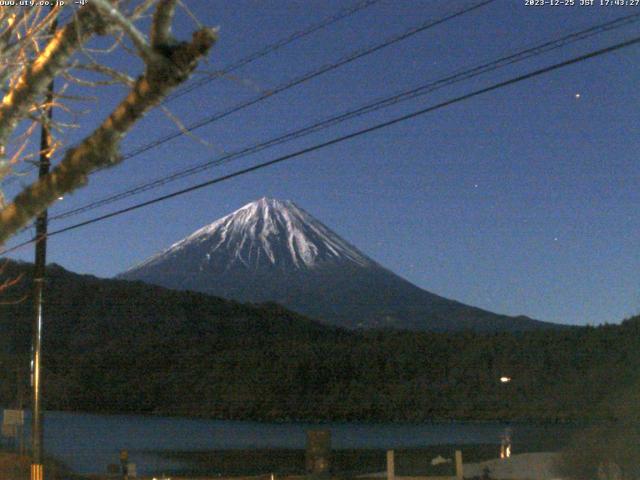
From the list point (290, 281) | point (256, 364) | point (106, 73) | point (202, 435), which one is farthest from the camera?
point (290, 281)

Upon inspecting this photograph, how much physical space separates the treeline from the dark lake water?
238 cm

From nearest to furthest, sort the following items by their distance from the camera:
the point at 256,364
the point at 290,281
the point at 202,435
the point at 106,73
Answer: the point at 106,73 < the point at 202,435 < the point at 256,364 < the point at 290,281

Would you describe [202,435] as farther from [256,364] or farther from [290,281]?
[290,281]

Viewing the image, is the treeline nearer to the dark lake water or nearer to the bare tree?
the dark lake water

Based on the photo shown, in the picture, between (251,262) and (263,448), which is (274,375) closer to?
(263,448)

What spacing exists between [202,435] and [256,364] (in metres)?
16.8

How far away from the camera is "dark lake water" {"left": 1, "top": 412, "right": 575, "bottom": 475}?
4250cm

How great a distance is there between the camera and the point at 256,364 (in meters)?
71.8

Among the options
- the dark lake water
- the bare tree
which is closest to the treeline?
the dark lake water

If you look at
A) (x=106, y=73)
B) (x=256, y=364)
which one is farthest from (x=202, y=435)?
(x=106, y=73)

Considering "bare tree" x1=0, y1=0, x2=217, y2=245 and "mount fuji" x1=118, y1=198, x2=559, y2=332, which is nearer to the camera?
"bare tree" x1=0, y1=0, x2=217, y2=245

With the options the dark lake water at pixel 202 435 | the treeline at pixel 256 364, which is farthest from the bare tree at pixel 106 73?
the treeline at pixel 256 364

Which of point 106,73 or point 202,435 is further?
point 202,435

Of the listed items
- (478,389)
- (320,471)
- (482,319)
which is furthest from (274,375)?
(482,319)
